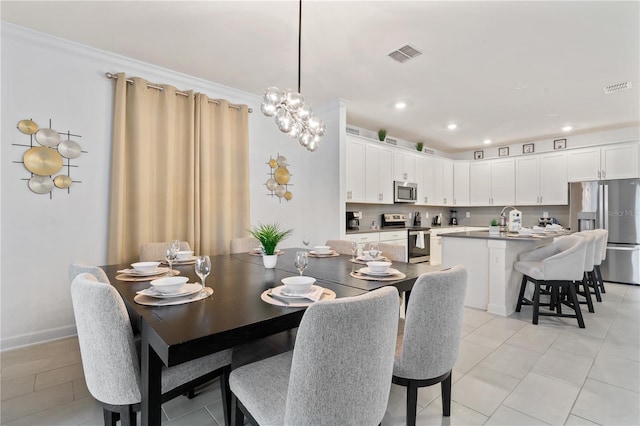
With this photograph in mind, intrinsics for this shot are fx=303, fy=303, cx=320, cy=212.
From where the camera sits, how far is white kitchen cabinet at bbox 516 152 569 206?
223 inches

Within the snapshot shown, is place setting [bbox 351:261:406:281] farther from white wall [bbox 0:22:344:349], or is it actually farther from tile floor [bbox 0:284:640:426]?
white wall [bbox 0:22:344:349]

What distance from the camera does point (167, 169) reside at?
3.16 m

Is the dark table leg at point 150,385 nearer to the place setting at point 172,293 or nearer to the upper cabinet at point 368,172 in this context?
the place setting at point 172,293

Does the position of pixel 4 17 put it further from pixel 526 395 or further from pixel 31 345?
pixel 526 395

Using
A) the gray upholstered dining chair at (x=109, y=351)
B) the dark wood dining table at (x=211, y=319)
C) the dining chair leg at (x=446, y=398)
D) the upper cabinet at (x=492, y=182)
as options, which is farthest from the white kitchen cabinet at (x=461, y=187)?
the gray upholstered dining chair at (x=109, y=351)

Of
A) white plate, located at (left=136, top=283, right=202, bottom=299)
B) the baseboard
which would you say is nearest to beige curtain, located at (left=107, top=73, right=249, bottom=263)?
the baseboard

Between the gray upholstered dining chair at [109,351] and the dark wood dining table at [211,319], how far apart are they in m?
0.08

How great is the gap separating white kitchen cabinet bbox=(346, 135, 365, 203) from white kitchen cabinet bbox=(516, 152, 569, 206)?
11.9 feet

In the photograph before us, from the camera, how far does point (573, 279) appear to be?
294 cm

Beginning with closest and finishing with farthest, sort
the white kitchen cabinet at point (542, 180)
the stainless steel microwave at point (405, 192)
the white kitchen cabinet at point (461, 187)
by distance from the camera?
the stainless steel microwave at point (405, 192), the white kitchen cabinet at point (542, 180), the white kitchen cabinet at point (461, 187)

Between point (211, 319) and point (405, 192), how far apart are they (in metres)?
4.98

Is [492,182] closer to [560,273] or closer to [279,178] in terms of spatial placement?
[560,273]

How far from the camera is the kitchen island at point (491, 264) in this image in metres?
3.27

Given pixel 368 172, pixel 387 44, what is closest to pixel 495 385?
pixel 387 44
